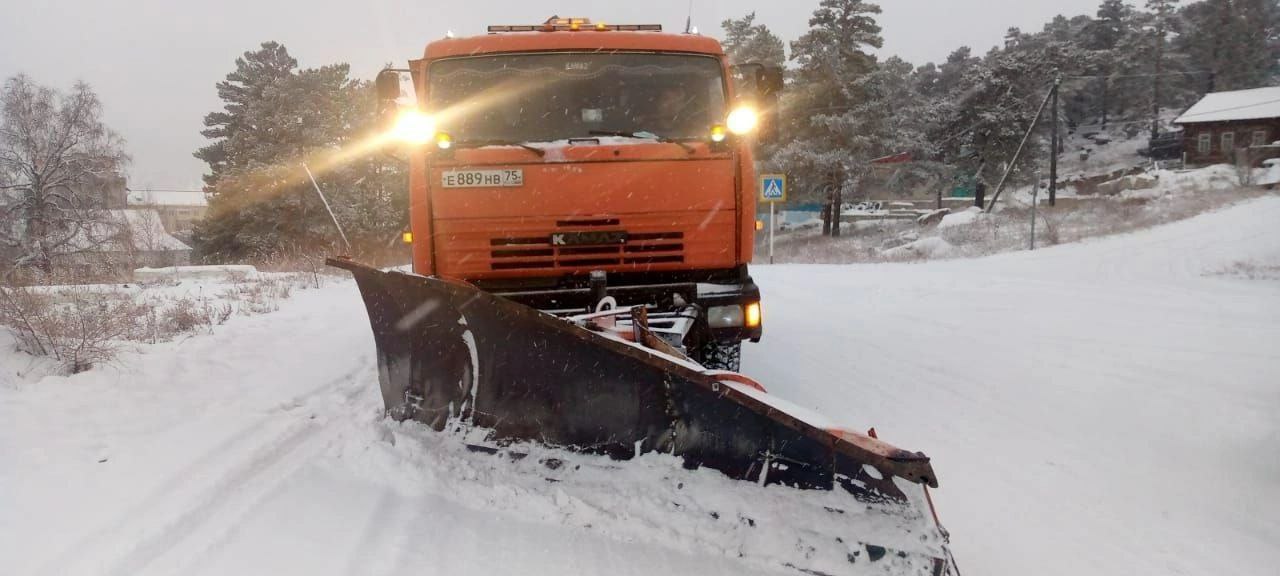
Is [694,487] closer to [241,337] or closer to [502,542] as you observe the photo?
[502,542]

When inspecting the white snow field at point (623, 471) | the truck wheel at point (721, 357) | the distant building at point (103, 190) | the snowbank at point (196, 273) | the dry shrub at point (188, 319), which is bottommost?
the white snow field at point (623, 471)

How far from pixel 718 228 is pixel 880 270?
438 inches

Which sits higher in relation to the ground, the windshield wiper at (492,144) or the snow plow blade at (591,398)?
the windshield wiper at (492,144)

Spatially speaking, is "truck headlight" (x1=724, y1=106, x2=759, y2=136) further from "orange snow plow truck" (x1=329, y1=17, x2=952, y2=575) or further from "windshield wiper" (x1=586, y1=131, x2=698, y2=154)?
"windshield wiper" (x1=586, y1=131, x2=698, y2=154)

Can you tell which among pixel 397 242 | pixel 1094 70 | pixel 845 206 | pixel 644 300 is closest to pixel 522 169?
pixel 644 300

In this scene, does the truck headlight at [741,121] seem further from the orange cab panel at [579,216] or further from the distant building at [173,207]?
the distant building at [173,207]

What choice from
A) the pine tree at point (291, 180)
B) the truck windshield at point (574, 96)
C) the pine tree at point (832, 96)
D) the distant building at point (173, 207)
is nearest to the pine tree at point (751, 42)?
the pine tree at point (832, 96)

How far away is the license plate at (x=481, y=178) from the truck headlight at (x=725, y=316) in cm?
141

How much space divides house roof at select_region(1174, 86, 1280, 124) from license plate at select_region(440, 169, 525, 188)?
2189 inches

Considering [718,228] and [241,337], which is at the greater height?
[718,228]

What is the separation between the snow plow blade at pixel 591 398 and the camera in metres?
2.16

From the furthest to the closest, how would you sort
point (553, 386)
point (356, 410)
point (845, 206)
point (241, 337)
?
point (845, 206) < point (241, 337) < point (356, 410) < point (553, 386)

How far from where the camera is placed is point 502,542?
8.74 ft

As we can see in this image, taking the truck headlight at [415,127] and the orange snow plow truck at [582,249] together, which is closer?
the orange snow plow truck at [582,249]
